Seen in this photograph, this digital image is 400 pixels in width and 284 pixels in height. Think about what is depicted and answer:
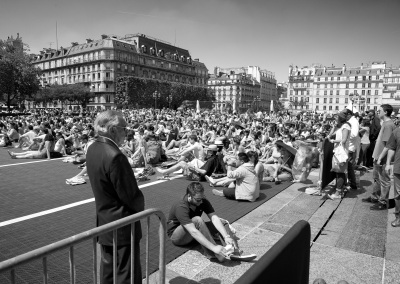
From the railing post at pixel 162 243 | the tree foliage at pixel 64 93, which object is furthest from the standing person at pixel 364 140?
the tree foliage at pixel 64 93

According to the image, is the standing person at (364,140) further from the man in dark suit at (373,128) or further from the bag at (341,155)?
the bag at (341,155)

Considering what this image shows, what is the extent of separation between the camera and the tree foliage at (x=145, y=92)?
6888 cm

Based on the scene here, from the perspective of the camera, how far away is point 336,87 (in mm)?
95875

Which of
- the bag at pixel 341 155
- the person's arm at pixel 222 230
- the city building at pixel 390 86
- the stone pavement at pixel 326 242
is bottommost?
the stone pavement at pixel 326 242

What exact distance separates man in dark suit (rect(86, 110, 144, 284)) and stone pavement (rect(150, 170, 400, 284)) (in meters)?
0.92

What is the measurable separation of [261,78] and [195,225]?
13674 centimetres

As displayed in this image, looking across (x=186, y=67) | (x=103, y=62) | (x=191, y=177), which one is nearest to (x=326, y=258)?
(x=191, y=177)

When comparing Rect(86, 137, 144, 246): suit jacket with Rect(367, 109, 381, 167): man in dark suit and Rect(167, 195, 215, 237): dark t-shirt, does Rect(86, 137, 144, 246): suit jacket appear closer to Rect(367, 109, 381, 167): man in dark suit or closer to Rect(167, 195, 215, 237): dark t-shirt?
Rect(167, 195, 215, 237): dark t-shirt

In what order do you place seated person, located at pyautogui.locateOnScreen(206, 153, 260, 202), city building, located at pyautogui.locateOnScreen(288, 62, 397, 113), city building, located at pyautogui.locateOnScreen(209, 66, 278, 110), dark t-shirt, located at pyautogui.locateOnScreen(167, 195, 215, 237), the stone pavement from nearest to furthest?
the stone pavement → dark t-shirt, located at pyautogui.locateOnScreen(167, 195, 215, 237) → seated person, located at pyautogui.locateOnScreen(206, 153, 260, 202) → city building, located at pyautogui.locateOnScreen(288, 62, 397, 113) → city building, located at pyautogui.locateOnScreen(209, 66, 278, 110)

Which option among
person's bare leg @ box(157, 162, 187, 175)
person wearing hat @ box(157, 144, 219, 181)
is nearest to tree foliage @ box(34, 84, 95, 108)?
person's bare leg @ box(157, 162, 187, 175)

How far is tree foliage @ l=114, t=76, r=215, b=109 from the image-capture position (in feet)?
226

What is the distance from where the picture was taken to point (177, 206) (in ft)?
12.8

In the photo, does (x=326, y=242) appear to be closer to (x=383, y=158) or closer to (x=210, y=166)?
(x=383, y=158)

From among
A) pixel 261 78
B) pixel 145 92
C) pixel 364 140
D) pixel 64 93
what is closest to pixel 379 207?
pixel 364 140
